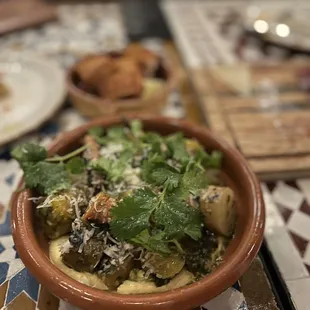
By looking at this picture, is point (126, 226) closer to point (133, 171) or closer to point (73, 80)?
point (133, 171)

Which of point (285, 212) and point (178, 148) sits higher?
point (178, 148)

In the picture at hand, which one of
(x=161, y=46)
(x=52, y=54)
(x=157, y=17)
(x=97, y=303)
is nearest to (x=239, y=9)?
(x=157, y=17)

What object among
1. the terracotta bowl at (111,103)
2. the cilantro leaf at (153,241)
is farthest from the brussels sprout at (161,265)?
the terracotta bowl at (111,103)

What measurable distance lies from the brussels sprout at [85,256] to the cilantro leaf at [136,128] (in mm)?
325

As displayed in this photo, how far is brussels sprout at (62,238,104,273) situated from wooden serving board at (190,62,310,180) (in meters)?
0.52

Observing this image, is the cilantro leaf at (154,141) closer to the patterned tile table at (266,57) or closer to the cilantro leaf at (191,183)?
the cilantro leaf at (191,183)

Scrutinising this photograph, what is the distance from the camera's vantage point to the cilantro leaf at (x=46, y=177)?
89cm

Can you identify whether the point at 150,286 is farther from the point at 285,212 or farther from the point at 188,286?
the point at 285,212

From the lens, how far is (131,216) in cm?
80

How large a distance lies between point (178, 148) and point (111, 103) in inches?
15.1

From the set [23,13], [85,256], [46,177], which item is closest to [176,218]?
[85,256]

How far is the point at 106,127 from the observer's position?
1103 mm

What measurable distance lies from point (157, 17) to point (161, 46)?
0.27 meters

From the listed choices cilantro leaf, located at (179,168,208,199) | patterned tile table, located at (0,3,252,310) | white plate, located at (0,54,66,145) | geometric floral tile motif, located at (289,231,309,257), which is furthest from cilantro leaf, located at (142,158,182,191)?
white plate, located at (0,54,66,145)
